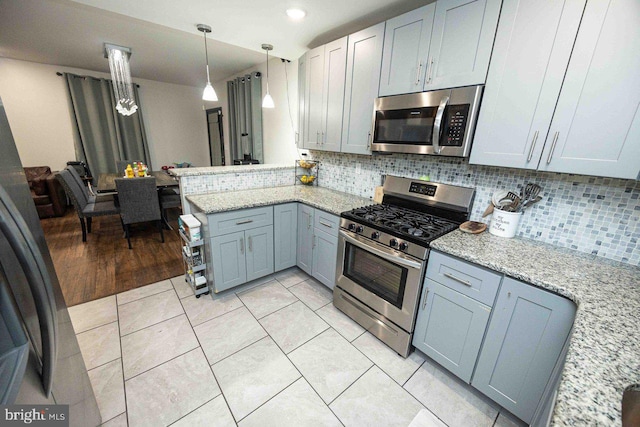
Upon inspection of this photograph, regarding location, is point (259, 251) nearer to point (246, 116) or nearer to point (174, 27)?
point (174, 27)

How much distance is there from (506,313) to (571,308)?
265 mm

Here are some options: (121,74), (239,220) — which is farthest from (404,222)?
(121,74)

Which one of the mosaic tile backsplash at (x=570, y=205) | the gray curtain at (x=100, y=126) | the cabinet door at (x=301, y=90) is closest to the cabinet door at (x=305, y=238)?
the cabinet door at (x=301, y=90)

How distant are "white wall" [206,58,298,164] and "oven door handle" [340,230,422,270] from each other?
1916mm

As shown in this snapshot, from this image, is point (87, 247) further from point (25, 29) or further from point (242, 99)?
point (242, 99)

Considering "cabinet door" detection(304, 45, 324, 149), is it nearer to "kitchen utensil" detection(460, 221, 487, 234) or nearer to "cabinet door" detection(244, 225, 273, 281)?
"cabinet door" detection(244, 225, 273, 281)

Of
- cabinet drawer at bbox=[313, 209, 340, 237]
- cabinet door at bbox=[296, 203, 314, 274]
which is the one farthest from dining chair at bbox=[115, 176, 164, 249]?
cabinet drawer at bbox=[313, 209, 340, 237]

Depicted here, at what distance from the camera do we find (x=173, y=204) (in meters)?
3.82

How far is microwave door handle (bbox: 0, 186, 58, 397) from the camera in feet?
1.91

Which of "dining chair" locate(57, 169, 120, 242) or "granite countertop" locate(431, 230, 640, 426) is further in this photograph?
"dining chair" locate(57, 169, 120, 242)

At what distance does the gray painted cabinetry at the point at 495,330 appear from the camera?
1.18 metres

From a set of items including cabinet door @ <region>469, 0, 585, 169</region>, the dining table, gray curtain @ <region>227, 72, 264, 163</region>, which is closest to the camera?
cabinet door @ <region>469, 0, 585, 169</region>

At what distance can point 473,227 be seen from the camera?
5.64 feet

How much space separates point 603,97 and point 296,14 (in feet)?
6.65
